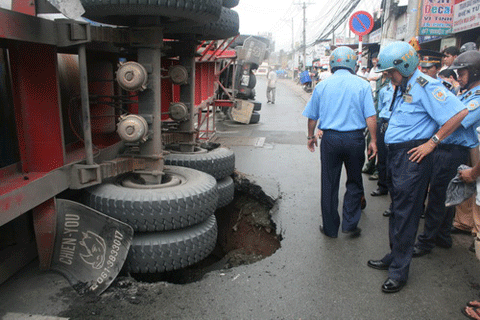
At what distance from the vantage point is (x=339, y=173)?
4.41m

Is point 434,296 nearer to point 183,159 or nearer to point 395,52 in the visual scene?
point 395,52

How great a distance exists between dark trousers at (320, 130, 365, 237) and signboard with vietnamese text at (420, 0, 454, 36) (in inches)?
425

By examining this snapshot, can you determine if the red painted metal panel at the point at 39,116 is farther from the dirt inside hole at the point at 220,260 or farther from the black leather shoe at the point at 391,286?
the black leather shoe at the point at 391,286

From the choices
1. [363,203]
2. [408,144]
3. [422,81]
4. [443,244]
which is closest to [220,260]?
[363,203]

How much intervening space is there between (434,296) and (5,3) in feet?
12.9

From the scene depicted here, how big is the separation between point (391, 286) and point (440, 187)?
1.34 m

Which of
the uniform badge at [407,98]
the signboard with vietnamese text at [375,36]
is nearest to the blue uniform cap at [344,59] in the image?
the uniform badge at [407,98]

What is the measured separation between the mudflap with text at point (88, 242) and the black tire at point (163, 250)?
192 millimetres

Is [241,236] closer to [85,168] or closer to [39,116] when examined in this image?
[85,168]

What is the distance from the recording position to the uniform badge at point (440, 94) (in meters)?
3.27

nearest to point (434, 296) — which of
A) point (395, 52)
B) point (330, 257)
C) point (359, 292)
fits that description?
point (359, 292)

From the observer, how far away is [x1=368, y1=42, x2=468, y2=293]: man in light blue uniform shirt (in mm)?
3270

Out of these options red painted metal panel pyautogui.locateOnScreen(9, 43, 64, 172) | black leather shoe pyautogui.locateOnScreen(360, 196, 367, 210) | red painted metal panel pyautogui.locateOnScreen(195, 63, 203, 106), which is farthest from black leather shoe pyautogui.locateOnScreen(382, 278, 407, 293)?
red painted metal panel pyautogui.locateOnScreen(195, 63, 203, 106)

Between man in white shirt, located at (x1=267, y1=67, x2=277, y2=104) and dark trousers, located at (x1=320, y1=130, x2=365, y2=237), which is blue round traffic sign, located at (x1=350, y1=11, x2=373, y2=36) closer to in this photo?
dark trousers, located at (x1=320, y1=130, x2=365, y2=237)
